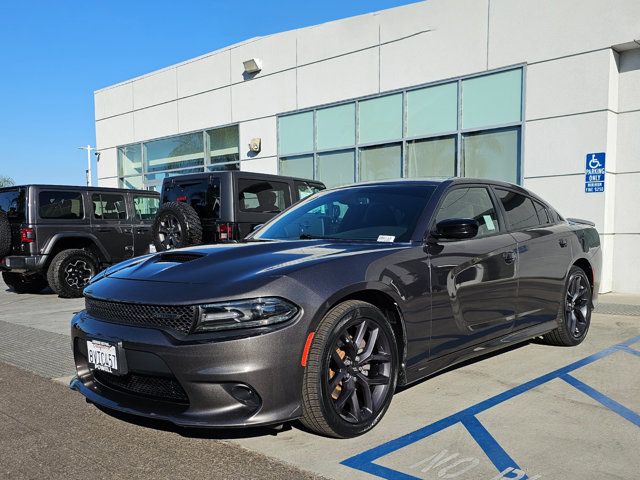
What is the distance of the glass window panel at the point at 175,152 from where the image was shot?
55.2ft

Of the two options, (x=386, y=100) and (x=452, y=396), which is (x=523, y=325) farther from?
(x=386, y=100)

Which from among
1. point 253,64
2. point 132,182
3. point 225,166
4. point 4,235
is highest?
point 253,64

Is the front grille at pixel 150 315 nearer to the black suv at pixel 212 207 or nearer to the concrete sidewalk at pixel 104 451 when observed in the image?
the concrete sidewalk at pixel 104 451

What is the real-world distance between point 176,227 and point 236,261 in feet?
15.1

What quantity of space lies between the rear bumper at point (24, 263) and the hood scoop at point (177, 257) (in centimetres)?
641

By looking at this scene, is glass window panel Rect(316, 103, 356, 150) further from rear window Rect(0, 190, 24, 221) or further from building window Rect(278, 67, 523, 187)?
rear window Rect(0, 190, 24, 221)

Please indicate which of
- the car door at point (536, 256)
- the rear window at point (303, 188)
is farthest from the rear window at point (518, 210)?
the rear window at point (303, 188)

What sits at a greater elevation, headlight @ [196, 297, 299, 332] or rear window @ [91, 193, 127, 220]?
rear window @ [91, 193, 127, 220]

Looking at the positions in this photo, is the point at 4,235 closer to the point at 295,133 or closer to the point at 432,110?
the point at 295,133

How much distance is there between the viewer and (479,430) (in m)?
3.37

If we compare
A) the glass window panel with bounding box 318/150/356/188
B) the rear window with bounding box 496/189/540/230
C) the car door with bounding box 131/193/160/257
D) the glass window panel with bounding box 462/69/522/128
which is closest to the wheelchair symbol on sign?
the glass window panel with bounding box 462/69/522/128

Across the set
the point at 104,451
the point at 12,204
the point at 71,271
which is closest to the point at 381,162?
the point at 71,271

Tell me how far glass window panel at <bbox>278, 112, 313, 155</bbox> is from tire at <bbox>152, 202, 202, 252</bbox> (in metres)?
6.38

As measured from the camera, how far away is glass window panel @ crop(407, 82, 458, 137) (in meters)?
11.2
